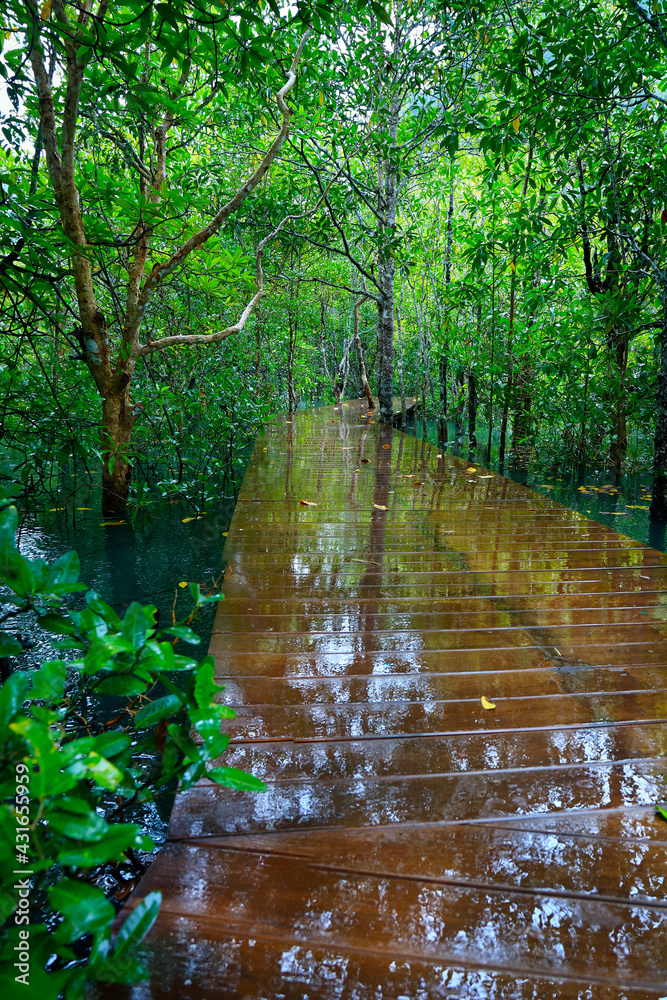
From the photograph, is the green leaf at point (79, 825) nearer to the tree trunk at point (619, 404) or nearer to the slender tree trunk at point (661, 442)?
the slender tree trunk at point (661, 442)

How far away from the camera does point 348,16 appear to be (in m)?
5.54

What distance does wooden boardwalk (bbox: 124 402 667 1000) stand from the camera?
0.89 meters

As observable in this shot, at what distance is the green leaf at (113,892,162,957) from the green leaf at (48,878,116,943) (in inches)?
1.0

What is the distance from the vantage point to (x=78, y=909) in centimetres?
66

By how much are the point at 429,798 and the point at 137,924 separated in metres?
0.73

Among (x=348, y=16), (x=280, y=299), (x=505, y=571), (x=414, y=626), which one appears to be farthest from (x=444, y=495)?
Answer: (x=280, y=299)

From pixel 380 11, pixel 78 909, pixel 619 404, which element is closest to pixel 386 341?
pixel 619 404

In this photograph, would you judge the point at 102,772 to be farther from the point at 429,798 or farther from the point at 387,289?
the point at 387,289

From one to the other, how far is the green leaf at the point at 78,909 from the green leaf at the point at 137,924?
26 millimetres

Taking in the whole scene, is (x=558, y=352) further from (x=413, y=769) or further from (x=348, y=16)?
(x=413, y=769)

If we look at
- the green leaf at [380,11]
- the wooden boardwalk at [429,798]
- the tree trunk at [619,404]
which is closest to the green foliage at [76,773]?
the wooden boardwalk at [429,798]

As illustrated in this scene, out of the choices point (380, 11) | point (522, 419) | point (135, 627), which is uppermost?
point (380, 11)

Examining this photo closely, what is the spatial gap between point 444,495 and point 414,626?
2216 mm

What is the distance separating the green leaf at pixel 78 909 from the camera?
646mm
